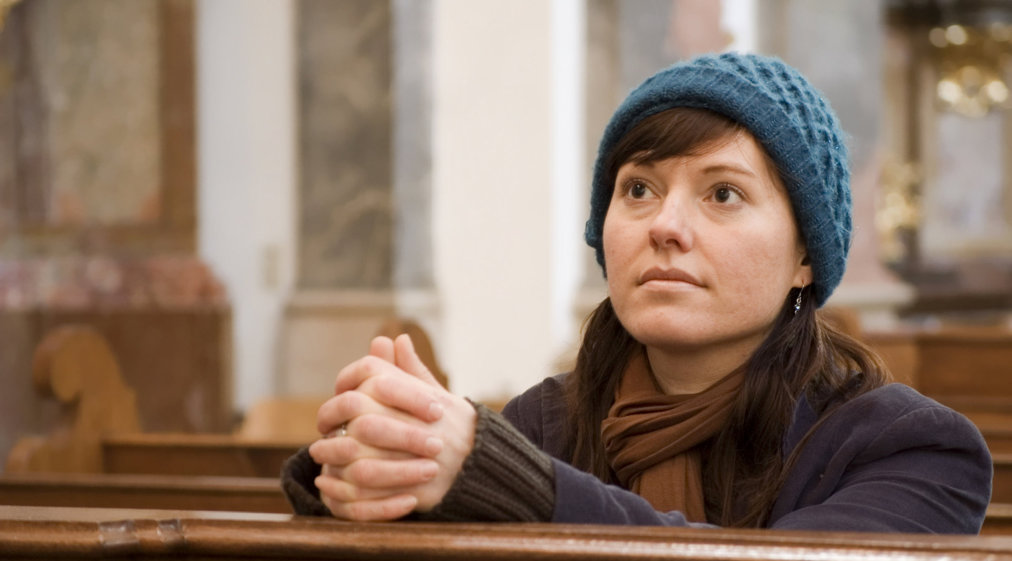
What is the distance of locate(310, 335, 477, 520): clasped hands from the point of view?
1.28 metres

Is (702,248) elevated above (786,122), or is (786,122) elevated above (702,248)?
(786,122)

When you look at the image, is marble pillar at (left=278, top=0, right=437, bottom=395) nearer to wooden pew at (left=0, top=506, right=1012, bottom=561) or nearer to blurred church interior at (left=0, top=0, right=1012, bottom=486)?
blurred church interior at (left=0, top=0, right=1012, bottom=486)

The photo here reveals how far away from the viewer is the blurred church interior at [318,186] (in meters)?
5.63

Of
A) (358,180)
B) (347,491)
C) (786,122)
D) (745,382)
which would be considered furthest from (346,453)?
(358,180)

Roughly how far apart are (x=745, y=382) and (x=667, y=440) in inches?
5.3

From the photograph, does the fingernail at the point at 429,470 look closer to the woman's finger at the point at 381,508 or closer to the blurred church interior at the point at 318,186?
the woman's finger at the point at 381,508

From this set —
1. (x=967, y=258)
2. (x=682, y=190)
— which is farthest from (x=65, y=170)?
(x=967, y=258)

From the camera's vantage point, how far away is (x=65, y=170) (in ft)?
19.0

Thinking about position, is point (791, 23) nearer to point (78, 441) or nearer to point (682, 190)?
point (78, 441)

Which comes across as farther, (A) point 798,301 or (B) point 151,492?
(B) point 151,492

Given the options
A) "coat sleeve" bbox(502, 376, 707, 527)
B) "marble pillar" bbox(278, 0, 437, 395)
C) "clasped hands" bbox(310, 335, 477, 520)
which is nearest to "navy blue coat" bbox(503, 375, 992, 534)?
"coat sleeve" bbox(502, 376, 707, 527)

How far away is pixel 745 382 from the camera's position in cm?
165

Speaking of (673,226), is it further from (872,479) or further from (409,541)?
(409,541)

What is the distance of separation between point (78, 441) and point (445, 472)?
2.18 m
